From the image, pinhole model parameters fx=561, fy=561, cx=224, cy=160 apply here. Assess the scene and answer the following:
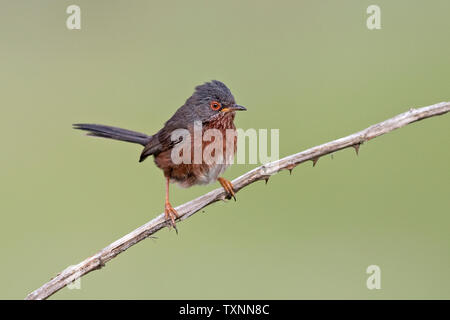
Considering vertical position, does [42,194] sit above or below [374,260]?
above

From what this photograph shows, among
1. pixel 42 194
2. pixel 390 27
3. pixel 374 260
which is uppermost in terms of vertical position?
pixel 390 27

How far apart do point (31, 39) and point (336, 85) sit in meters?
6.60

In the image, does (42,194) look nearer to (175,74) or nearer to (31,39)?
(175,74)

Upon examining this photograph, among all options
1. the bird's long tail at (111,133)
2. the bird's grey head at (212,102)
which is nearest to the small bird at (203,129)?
the bird's grey head at (212,102)

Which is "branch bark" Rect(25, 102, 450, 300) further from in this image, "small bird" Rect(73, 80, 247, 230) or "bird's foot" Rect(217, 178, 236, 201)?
"small bird" Rect(73, 80, 247, 230)

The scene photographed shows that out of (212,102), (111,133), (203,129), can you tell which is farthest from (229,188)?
(111,133)

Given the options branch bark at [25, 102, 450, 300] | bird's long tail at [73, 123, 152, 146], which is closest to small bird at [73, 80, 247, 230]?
bird's long tail at [73, 123, 152, 146]

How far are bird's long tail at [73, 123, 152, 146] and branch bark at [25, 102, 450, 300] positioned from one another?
1.74 m

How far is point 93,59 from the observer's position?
11.2m

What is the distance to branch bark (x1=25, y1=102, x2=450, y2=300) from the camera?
3396 millimetres

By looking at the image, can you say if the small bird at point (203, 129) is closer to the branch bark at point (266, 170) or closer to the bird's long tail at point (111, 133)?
the bird's long tail at point (111, 133)

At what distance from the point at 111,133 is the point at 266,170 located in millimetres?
Result: 2135

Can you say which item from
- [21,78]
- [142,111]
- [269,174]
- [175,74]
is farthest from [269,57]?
[269,174]

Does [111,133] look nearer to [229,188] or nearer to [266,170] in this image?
[229,188]
